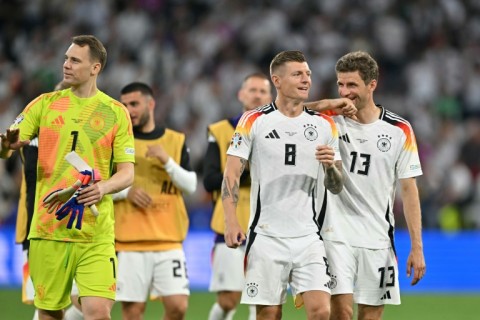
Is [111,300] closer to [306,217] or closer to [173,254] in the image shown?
[306,217]

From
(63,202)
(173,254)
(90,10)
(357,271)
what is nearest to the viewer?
(63,202)

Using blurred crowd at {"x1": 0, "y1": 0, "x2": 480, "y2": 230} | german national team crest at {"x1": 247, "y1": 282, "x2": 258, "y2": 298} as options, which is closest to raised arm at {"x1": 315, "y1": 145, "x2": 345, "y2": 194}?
german national team crest at {"x1": 247, "y1": 282, "x2": 258, "y2": 298}

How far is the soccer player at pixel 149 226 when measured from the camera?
9.74 m

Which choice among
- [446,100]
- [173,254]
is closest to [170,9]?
[446,100]

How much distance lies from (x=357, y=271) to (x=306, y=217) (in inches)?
30.8

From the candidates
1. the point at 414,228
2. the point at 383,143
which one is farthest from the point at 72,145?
the point at 414,228

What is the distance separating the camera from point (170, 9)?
2127 cm

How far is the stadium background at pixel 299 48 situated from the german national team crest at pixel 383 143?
8.64 metres

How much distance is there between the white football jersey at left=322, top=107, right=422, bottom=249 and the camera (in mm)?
8328

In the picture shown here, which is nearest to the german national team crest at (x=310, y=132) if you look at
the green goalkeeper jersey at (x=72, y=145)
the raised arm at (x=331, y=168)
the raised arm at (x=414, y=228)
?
the raised arm at (x=331, y=168)

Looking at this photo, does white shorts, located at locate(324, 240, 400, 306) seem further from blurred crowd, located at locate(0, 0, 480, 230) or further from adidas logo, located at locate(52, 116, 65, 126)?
blurred crowd, located at locate(0, 0, 480, 230)

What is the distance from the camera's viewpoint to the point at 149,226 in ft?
32.3

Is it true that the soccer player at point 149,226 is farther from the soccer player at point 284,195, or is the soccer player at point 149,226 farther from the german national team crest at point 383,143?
the german national team crest at point 383,143

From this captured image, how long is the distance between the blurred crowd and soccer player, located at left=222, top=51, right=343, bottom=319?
9914 millimetres
